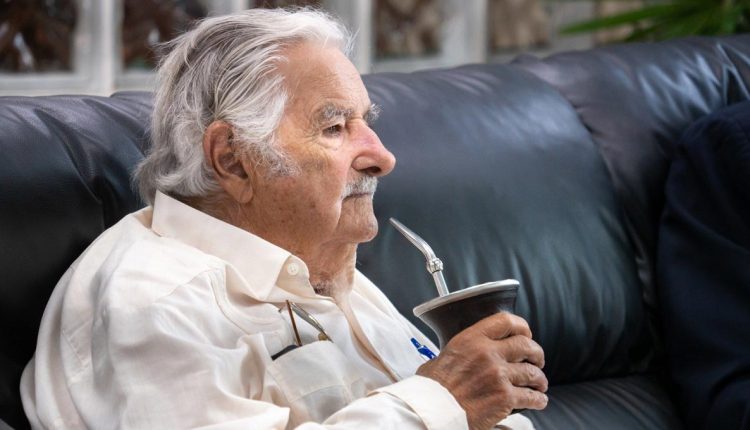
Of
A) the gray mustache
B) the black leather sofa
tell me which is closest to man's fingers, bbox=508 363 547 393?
the gray mustache

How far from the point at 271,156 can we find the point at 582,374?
85cm

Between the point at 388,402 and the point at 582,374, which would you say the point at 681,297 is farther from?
the point at 388,402

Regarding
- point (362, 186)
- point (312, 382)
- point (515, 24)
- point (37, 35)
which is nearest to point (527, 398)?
point (312, 382)

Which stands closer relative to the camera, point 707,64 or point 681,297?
point 681,297

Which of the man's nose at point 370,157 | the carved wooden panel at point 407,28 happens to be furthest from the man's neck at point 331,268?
the carved wooden panel at point 407,28

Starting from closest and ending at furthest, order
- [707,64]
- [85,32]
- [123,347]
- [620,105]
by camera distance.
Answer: [123,347], [620,105], [707,64], [85,32]

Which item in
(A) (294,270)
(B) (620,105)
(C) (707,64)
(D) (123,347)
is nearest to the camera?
(D) (123,347)

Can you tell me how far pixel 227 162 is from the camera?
1.58m

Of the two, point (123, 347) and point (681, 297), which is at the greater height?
point (123, 347)

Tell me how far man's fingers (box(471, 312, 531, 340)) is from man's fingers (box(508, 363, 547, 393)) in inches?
1.7

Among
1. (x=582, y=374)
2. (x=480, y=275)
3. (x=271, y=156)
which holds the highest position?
(x=271, y=156)

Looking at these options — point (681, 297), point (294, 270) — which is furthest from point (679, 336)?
point (294, 270)

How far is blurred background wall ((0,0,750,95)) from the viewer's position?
9.56 ft

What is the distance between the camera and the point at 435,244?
1957mm
